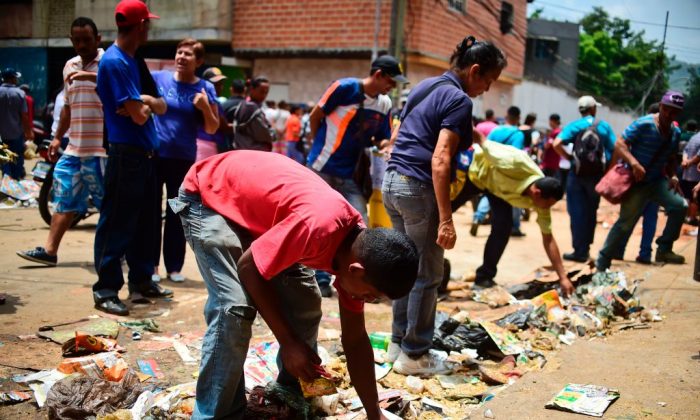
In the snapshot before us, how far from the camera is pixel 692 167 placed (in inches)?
313

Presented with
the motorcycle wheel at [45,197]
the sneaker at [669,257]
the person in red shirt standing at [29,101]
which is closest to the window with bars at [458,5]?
the sneaker at [669,257]

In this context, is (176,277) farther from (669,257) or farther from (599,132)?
(669,257)

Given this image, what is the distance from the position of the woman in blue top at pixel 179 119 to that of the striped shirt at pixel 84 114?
1.50 ft

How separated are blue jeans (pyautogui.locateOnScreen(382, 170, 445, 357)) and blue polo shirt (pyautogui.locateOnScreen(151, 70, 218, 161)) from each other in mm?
2051

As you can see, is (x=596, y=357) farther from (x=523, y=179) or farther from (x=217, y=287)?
(x=217, y=287)

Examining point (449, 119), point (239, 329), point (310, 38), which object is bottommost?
point (239, 329)

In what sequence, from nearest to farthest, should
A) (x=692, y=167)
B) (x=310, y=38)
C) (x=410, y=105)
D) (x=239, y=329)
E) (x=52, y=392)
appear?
1. (x=239, y=329)
2. (x=52, y=392)
3. (x=410, y=105)
4. (x=692, y=167)
5. (x=310, y=38)

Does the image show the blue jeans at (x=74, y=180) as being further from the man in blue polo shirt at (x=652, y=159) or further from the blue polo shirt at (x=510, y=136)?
the man in blue polo shirt at (x=652, y=159)

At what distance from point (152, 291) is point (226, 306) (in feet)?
8.14

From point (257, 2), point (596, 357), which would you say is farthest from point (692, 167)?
point (257, 2)

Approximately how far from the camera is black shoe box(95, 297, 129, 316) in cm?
426

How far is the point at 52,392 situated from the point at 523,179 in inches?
162

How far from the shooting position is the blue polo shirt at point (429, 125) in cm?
364

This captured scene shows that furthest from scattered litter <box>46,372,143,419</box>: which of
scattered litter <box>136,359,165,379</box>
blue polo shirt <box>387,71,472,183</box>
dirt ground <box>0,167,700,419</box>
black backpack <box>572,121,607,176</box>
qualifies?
black backpack <box>572,121,607,176</box>
